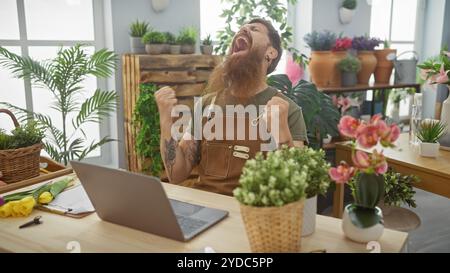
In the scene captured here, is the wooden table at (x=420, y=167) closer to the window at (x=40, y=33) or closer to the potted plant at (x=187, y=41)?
the potted plant at (x=187, y=41)

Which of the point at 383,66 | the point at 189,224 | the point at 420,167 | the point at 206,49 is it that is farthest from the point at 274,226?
the point at 383,66

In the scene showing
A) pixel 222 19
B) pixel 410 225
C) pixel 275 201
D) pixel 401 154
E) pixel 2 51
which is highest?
pixel 222 19

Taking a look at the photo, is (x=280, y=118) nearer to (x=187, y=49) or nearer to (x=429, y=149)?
(x=429, y=149)

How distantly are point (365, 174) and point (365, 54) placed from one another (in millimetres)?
3252

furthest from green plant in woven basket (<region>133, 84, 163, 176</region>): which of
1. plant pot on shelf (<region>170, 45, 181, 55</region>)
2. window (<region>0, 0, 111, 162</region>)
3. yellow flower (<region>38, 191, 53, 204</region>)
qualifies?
yellow flower (<region>38, 191, 53, 204</region>)

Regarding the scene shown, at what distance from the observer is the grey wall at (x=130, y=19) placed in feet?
10.8

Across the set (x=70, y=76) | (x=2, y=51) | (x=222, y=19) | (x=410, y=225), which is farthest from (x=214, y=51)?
(x=410, y=225)

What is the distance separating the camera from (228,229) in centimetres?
119

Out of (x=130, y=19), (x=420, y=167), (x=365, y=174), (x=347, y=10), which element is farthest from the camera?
(x=347, y=10)

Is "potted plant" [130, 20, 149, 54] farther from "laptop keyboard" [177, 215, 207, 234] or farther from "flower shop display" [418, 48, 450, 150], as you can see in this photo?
"laptop keyboard" [177, 215, 207, 234]

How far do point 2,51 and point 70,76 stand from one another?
42cm

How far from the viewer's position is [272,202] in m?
0.92

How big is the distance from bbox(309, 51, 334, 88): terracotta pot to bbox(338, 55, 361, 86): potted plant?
103mm

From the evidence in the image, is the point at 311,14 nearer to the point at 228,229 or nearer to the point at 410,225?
the point at 410,225
